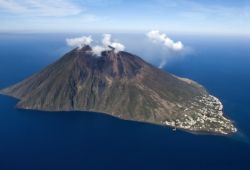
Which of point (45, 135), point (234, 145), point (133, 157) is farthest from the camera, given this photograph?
point (45, 135)

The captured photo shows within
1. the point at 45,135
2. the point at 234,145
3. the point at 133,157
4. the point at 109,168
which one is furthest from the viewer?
the point at 45,135

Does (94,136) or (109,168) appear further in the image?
(94,136)

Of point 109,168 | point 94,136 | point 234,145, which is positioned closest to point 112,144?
point 94,136

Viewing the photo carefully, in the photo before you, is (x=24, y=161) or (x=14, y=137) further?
(x=14, y=137)

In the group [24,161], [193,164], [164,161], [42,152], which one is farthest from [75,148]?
[193,164]

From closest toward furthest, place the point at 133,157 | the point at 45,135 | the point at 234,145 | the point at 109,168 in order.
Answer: the point at 109,168 → the point at 133,157 → the point at 234,145 → the point at 45,135

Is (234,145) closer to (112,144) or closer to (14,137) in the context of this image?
(112,144)

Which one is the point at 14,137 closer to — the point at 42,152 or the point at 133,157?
the point at 42,152

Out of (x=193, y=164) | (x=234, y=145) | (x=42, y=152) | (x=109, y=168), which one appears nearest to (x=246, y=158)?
(x=234, y=145)
